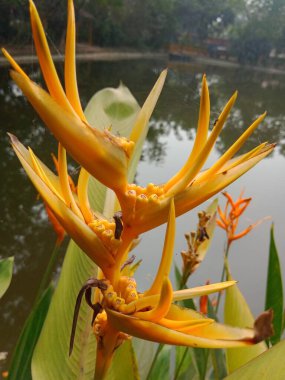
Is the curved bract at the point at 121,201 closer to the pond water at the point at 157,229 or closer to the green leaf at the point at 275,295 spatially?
the green leaf at the point at 275,295

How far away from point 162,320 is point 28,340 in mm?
431

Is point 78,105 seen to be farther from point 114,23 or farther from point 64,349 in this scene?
point 114,23

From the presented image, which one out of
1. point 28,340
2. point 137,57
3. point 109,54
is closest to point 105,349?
point 28,340

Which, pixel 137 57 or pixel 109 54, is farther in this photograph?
pixel 137 57

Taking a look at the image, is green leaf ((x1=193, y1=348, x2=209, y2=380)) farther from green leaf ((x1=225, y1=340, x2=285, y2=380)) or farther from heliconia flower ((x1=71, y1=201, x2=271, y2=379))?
heliconia flower ((x1=71, y1=201, x2=271, y2=379))

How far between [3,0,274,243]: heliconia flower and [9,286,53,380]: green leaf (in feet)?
1.26

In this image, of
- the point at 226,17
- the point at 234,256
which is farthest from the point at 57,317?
the point at 226,17

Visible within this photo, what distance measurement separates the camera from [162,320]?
10.8 inches

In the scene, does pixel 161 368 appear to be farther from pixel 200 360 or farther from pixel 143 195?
pixel 143 195

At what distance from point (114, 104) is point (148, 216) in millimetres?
432

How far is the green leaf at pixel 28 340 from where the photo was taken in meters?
0.62

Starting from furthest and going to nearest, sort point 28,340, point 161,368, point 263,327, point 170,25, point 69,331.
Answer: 1. point 170,25
2. point 161,368
3. point 28,340
4. point 69,331
5. point 263,327

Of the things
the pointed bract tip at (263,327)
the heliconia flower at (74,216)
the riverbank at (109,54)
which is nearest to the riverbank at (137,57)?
the riverbank at (109,54)

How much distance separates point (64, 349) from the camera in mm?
477
